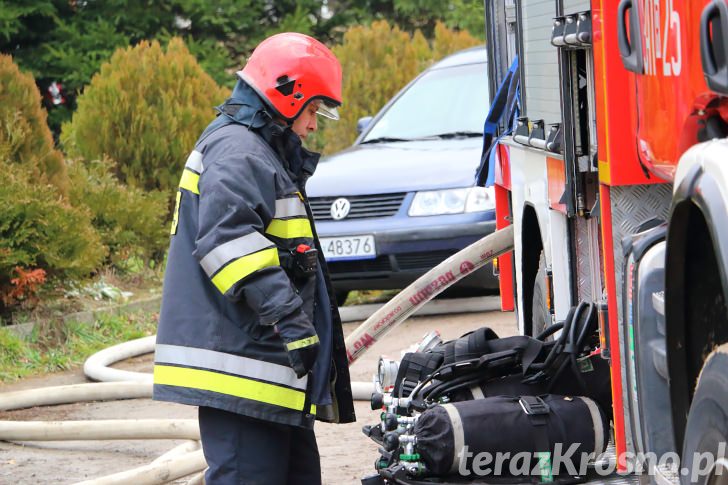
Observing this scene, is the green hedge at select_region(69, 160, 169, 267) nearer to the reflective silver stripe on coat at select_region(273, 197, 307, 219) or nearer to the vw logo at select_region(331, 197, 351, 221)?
the vw logo at select_region(331, 197, 351, 221)

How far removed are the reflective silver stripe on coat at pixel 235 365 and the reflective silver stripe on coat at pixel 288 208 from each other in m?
0.43

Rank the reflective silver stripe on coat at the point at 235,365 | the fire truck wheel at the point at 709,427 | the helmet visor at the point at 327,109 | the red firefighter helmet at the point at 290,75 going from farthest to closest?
the helmet visor at the point at 327,109 → the red firefighter helmet at the point at 290,75 → the reflective silver stripe on coat at the point at 235,365 → the fire truck wheel at the point at 709,427

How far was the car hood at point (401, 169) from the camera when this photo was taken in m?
8.66

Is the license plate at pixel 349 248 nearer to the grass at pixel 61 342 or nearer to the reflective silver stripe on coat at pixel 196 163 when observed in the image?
the grass at pixel 61 342

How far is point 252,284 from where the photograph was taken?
11.7 feet

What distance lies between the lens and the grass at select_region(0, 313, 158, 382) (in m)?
7.77

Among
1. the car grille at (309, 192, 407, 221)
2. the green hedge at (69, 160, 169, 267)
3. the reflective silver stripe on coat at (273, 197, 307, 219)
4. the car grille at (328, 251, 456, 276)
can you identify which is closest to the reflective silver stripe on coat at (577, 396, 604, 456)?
the reflective silver stripe on coat at (273, 197, 307, 219)

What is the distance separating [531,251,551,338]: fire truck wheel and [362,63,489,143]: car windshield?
3882 mm

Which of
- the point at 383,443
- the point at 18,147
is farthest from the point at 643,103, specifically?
the point at 18,147

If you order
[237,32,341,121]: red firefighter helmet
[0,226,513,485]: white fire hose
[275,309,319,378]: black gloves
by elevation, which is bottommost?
[0,226,513,485]: white fire hose

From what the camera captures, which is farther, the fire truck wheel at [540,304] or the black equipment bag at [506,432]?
the fire truck wheel at [540,304]

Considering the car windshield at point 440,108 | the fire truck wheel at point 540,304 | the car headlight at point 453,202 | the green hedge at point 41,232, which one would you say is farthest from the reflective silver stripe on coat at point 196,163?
the car windshield at point 440,108

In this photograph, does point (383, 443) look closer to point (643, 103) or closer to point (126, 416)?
point (643, 103)

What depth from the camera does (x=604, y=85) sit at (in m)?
3.52
